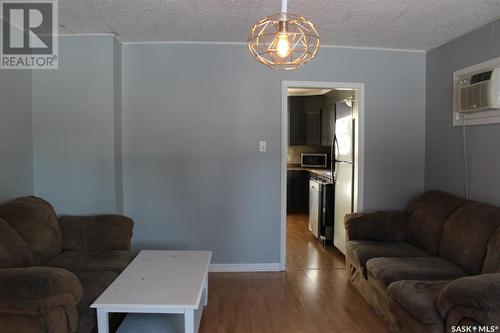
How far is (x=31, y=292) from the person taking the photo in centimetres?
185

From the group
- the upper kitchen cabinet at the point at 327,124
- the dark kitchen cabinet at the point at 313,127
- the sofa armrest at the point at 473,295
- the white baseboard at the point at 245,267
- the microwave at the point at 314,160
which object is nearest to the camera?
the sofa armrest at the point at 473,295

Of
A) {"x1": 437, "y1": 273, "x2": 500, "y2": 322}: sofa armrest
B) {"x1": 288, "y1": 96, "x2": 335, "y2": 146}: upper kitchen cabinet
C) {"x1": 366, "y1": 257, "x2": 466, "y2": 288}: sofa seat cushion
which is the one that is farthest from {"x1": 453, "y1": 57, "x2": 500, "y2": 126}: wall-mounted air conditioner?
{"x1": 288, "y1": 96, "x2": 335, "y2": 146}: upper kitchen cabinet

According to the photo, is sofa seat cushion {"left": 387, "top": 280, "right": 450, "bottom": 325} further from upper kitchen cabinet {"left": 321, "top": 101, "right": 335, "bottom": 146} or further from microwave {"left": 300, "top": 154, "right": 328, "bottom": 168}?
microwave {"left": 300, "top": 154, "right": 328, "bottom": 168}

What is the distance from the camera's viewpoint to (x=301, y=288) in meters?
3.29

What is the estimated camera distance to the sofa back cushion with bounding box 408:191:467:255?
2959 mm

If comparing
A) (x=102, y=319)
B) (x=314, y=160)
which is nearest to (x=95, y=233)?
(x=102, y=319)

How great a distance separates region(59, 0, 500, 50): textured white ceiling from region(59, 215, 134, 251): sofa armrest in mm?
1681

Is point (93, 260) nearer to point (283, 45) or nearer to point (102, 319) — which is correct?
point (102, 319)

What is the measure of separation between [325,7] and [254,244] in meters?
2.33

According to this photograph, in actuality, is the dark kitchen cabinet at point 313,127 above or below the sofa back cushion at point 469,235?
above

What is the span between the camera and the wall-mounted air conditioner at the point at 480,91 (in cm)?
264

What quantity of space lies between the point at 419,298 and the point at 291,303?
46.6 inches

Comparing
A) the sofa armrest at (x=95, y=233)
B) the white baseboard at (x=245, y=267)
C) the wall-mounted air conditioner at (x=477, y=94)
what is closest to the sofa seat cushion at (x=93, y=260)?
the sofa armrest at (x=95, y=233)

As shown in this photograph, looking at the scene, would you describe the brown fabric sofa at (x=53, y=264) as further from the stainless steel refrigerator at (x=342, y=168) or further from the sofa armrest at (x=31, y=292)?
the stainless steel refrigerator at (x=342, y=168)
